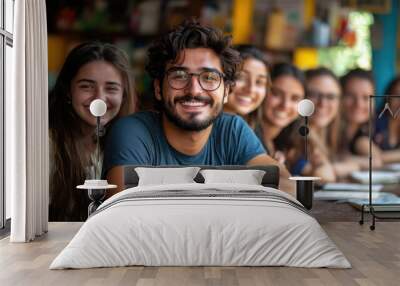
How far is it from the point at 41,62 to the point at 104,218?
8.10 ft

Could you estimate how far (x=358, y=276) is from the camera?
4504 millimetres

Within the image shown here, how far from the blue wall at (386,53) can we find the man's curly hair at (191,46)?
66.9 inches

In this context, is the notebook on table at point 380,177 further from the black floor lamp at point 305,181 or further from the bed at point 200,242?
the bed at point 200,242

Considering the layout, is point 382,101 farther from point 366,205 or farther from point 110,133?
point 110,133

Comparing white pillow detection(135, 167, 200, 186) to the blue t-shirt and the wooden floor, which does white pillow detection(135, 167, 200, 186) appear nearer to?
the blue t-shirt

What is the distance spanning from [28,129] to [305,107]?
3.12 m

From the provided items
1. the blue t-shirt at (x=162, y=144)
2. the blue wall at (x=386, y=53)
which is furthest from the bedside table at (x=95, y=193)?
the blue wall at (x=386, y=53)

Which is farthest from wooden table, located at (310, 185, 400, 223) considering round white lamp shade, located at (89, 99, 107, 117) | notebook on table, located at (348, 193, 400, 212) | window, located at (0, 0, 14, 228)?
window, located at (0, 0, 14, 228)

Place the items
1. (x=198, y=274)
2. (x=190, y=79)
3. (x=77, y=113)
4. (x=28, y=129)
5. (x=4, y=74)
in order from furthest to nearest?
(x=77, y=113), (x=190, y=79), (x=4, y=74), (x=28, y=129), (x=198, y=274)

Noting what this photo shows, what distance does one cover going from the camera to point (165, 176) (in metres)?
7.02

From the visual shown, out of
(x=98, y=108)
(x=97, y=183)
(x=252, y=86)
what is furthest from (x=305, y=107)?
(x=97, y=183)

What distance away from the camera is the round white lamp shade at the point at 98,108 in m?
7.40

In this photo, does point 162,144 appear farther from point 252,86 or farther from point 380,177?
point 380,177

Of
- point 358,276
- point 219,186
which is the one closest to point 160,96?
point 219,186
